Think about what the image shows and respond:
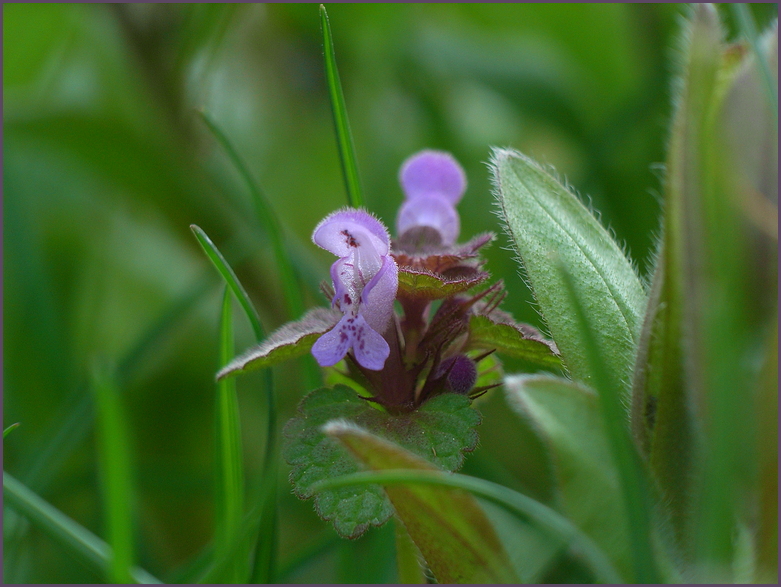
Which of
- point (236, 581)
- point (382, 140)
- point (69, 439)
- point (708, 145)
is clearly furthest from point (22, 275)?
point (708, 145)

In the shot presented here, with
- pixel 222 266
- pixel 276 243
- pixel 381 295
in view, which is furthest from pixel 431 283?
pixel 276 243

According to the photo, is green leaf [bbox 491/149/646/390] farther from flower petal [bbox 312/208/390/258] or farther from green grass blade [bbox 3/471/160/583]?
green grass blade [bbox 3/471/160/583]

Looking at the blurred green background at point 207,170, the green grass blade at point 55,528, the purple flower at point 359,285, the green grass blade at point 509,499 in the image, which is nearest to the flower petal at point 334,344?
the purple flower at point 359,285

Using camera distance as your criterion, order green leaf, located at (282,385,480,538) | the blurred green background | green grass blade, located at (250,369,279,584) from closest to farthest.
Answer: green leaf, located at (282,385,480,538), green grass blade, located at (250,369,279,584), the blurred green background

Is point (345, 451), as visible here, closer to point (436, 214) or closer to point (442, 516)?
point (442, 516)

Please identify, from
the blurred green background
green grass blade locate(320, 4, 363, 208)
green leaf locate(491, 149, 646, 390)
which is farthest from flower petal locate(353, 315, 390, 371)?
the blurred green background
